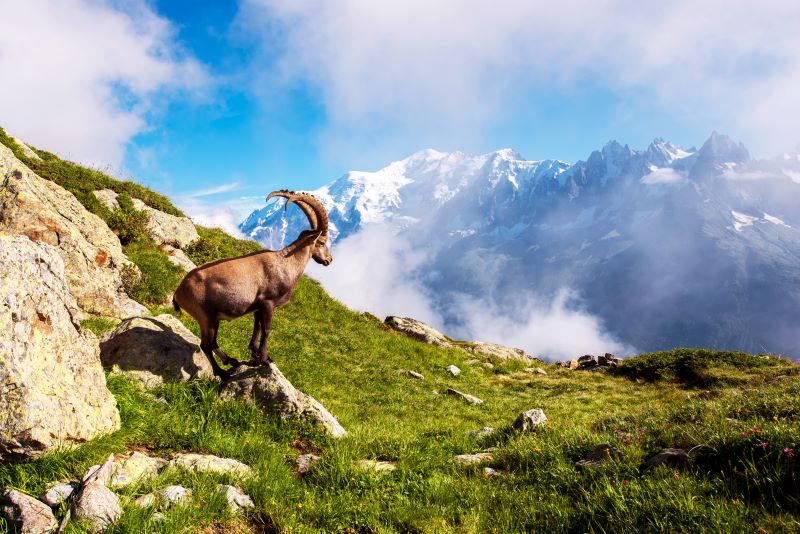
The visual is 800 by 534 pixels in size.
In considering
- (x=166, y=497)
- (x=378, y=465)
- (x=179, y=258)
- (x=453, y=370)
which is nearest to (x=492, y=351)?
(x=453, y=370)

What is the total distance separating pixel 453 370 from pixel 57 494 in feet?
68.1

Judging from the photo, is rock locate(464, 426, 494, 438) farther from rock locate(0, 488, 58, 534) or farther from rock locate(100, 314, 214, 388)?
rock locate(0, 488, 58, 534)

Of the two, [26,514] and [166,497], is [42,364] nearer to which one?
[26,514]

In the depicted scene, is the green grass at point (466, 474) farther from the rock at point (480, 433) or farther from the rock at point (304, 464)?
the rock at point (480, 433)

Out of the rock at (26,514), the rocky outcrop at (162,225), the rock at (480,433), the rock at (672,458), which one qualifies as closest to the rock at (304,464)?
the rock at (26,514)

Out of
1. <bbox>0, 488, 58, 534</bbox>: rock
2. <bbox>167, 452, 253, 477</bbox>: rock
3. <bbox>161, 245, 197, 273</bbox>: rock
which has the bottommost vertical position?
<bbox>0, 488, 58, 534</bbox>: rock

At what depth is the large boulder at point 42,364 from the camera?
16.9 feet

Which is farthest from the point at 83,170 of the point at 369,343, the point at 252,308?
the point at 252,308

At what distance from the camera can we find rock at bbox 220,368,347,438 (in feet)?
28.4

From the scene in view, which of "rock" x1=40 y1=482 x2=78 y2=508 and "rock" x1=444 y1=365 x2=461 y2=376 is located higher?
"rock" x1=444 y1=365 x2=461 y2=376

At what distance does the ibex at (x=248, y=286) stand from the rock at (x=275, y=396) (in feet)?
2.03

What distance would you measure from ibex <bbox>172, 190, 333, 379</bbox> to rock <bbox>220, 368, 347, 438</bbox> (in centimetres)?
62

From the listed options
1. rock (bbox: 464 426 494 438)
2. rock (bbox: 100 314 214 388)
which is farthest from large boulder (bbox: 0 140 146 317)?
rock (bbox: 464 426 494 438)

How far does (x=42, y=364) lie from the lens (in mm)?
5703
